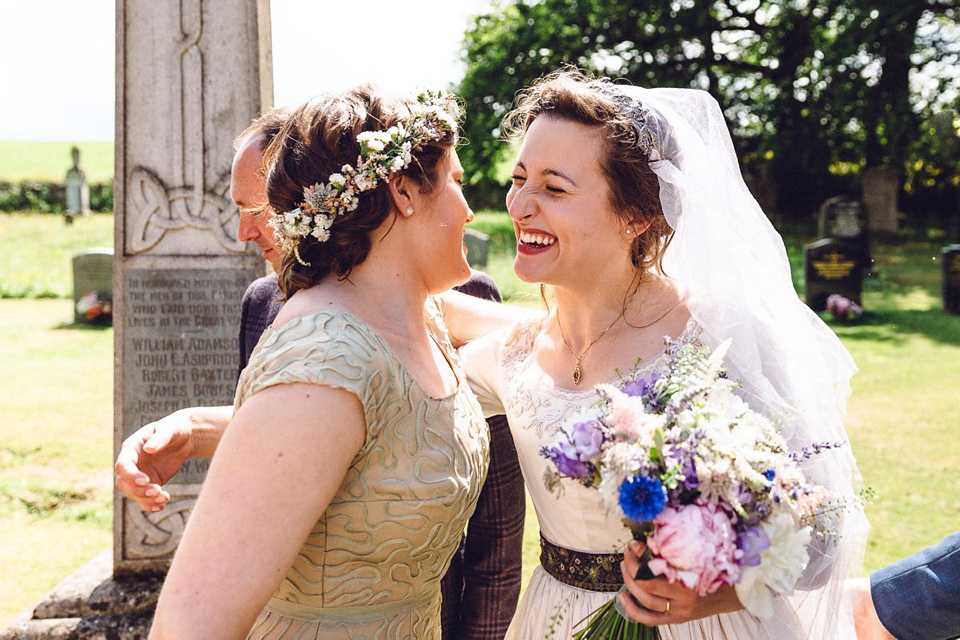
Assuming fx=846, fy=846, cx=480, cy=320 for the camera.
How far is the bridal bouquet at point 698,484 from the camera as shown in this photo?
1.71 m

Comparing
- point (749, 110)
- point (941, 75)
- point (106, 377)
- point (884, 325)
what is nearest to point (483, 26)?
point (749, 110)

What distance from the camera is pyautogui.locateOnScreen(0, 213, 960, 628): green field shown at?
6.27m

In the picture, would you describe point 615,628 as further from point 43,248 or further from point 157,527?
point 43,248

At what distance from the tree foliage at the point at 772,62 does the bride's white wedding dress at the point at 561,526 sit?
2008cm

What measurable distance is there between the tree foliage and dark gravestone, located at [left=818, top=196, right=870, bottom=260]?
18.5 feet

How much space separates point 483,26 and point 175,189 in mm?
22271

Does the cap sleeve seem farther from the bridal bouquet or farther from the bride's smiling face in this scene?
the bride's smiling face

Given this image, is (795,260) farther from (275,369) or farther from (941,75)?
(275,369)

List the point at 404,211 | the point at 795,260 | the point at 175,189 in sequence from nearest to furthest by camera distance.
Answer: the point at 404,211
the point at 175,189
the point at 795,260

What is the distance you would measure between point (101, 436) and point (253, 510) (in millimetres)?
7891

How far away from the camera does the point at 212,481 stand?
1.71 metres

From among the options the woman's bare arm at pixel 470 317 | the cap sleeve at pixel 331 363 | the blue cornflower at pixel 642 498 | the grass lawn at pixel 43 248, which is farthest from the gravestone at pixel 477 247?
the blue cornflower at pixel 642 498

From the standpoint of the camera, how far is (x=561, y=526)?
2666mm

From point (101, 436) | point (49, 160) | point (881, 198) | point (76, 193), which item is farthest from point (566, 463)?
point (49, 160)
